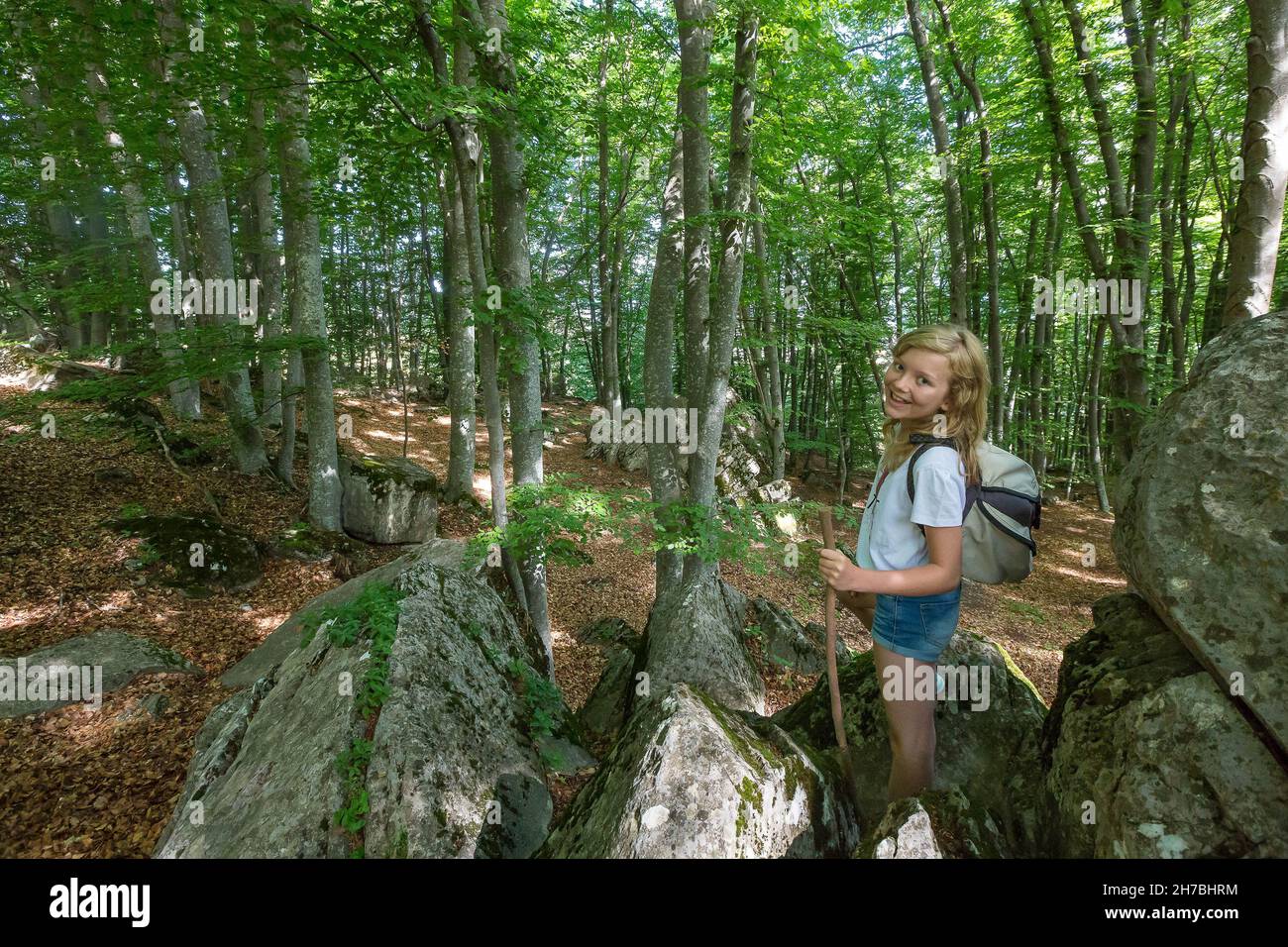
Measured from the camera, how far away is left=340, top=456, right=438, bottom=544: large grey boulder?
32.0 feet

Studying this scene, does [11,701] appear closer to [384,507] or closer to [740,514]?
[384,507]

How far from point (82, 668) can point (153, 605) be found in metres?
1.71

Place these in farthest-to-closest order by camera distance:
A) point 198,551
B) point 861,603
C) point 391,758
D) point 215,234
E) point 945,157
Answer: point 945,157, point 215,234, point 198,551, point 391,758, point 861,603

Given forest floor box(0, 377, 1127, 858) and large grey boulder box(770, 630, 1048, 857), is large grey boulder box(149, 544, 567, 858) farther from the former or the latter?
large grey boulder box(770, 630, 1048, 857)

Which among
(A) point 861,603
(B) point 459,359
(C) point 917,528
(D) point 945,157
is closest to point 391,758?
(A) point 861,603

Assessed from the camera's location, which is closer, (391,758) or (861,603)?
(861,603)

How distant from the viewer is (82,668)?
4.79m

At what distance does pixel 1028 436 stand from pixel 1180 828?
14.0 meters

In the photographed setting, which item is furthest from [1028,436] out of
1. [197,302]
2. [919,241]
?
[197,302]

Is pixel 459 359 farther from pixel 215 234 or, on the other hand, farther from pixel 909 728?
pixel 909 728

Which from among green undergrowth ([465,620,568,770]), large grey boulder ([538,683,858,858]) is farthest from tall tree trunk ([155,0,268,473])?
large grey boulder ([538,683,858,858])

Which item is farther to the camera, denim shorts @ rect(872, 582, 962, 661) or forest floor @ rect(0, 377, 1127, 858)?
forest floor @ rect(0, 377, 1127, 858)

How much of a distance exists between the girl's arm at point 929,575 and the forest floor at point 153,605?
9.44 ft

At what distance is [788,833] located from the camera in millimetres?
2324
